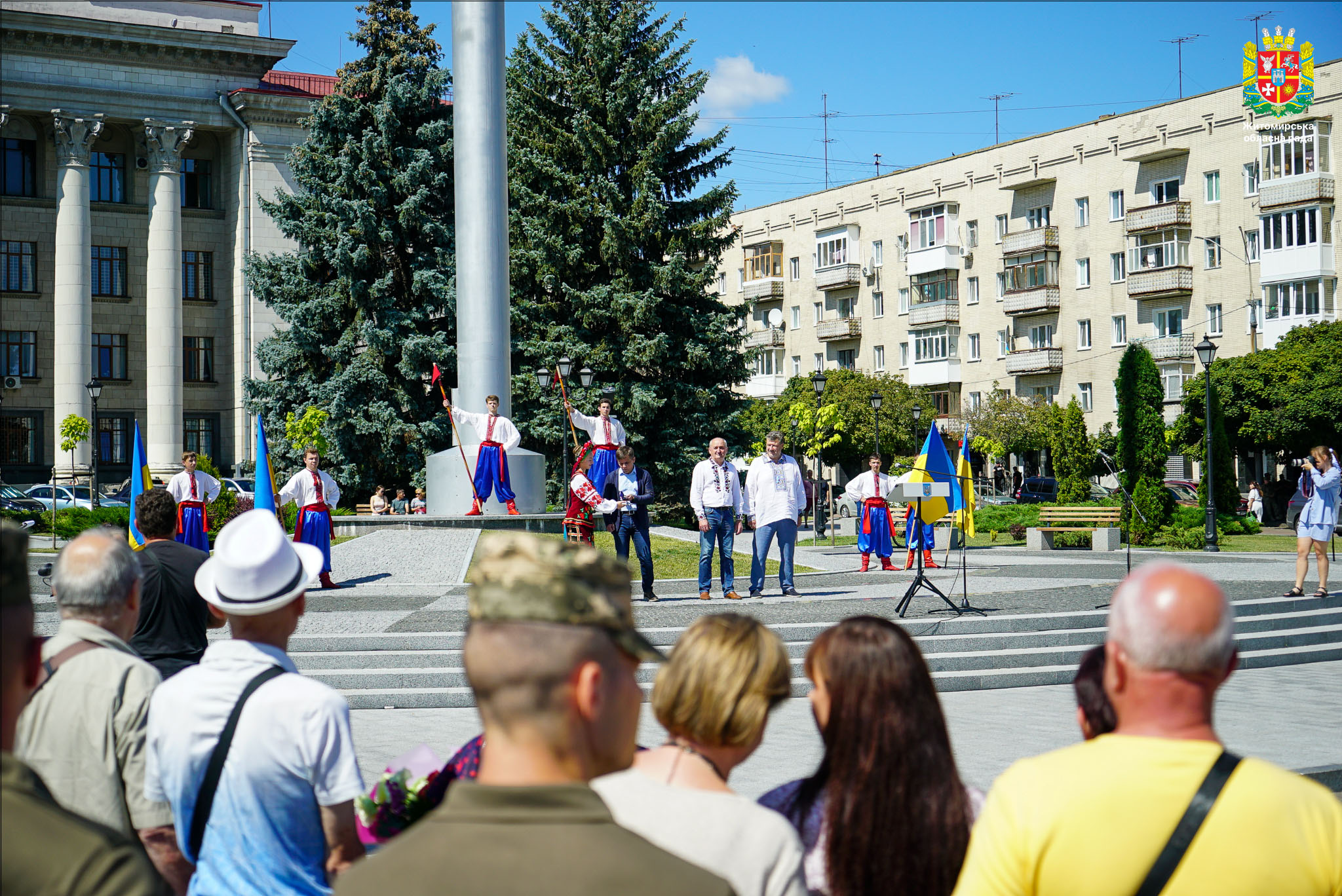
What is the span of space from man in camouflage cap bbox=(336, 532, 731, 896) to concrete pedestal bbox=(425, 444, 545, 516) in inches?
820

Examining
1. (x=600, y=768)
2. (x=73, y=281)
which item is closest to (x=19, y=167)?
(x=73, y=281)

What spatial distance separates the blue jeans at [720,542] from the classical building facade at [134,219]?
1425 inches

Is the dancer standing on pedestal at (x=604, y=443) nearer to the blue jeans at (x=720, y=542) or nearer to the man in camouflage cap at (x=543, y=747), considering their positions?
the blue jeans at (x=720, y=542)

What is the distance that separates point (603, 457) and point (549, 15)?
2474 centimetres

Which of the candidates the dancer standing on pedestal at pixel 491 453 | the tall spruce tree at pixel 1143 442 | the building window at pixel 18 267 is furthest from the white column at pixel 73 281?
the tall spruce tree at pixel 1143 442

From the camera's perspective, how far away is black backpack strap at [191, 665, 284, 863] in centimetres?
330

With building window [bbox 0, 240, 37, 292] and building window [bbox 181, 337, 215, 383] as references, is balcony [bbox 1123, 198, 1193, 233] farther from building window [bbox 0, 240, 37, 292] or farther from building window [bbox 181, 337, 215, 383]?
building window [bbox 0, 240, 37, 292]

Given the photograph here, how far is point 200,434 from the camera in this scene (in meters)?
51.5

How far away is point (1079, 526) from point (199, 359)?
3677cm

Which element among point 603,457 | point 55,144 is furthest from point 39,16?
point 603,457

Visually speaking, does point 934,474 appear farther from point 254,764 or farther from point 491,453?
point 254,764

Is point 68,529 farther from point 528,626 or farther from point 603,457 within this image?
point 528,626

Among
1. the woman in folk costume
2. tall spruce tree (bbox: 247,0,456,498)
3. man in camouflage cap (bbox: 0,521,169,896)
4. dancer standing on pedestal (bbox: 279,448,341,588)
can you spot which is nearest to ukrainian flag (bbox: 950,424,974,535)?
the woman in folk costume

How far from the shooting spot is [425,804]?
306cm
